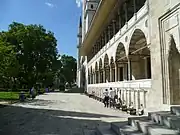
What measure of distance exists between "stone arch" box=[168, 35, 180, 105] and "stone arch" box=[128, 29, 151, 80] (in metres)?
6.23

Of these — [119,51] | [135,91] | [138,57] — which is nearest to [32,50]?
[119,51]

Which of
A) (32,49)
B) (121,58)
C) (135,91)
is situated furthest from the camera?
(32,49)

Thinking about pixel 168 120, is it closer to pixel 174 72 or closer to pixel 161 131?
pixel 161 131

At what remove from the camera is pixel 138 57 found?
1748cm

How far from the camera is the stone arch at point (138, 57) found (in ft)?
51.6

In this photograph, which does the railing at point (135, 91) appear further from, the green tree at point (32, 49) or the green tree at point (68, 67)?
the green tree at point (68, 67)

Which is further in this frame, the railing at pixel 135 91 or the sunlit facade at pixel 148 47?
the railing at pixel 135 91

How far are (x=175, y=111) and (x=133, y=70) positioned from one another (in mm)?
11635

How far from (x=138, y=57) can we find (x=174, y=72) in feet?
29.3

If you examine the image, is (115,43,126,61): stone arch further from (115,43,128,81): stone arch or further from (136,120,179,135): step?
(136,120,179,135): step

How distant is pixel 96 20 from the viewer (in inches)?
1029

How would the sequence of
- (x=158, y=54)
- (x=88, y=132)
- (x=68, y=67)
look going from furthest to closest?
(x=68, y=67)
(x=158, y=54)
(x=88, y=132)

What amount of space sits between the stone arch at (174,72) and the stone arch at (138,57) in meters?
6.23

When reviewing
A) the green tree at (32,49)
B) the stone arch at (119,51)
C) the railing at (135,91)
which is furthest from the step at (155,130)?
the green tree at (32,49)
